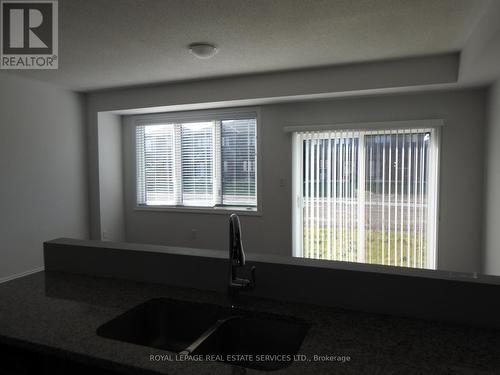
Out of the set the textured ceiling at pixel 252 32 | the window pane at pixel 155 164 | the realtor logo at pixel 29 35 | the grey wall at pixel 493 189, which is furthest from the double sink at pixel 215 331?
the window pane at pixel 155 164

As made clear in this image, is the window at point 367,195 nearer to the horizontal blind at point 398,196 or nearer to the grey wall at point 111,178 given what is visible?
the horizontal blind at point 398,196

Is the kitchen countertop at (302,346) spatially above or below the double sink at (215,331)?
above

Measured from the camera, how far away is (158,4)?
2.24 meters

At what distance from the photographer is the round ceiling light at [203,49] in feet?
9.64

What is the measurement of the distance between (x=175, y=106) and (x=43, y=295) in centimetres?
341

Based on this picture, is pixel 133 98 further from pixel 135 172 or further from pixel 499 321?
pixel 499 321

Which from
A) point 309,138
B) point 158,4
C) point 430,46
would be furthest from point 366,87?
point 158,4

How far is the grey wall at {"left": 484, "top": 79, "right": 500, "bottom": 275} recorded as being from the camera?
3.15 metres

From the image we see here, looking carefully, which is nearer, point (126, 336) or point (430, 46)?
point (126, 336)

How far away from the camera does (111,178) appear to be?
5.14 m

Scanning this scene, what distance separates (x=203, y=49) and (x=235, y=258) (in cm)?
228

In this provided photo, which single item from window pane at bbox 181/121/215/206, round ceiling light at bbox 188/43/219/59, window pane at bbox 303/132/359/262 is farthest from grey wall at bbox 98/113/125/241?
window pane at bbox 303/132/359/262

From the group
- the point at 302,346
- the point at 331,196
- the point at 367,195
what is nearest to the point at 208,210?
the point at 331,196

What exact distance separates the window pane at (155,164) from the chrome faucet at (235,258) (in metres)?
4.04
